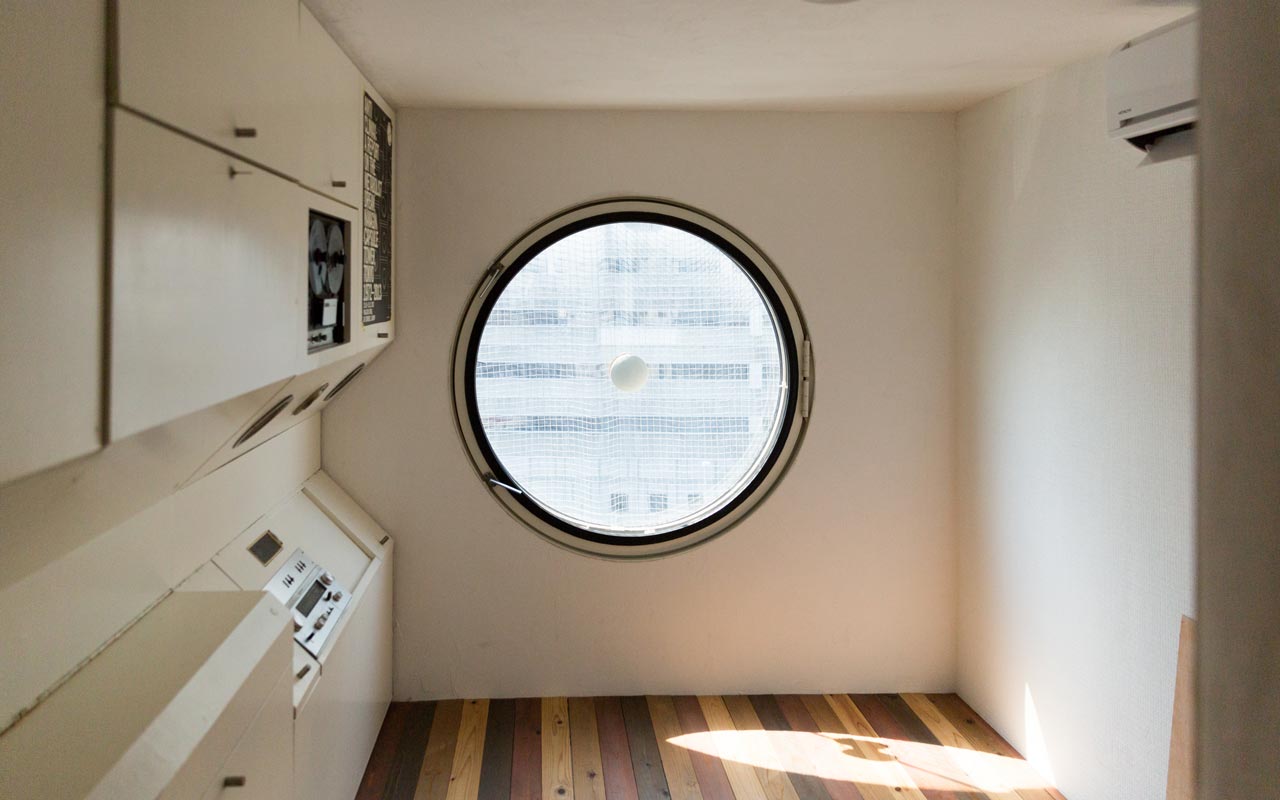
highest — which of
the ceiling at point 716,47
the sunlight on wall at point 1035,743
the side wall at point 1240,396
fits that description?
the ceiling at point 716,47

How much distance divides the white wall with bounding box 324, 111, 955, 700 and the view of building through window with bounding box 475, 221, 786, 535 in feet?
Answer: 1.35

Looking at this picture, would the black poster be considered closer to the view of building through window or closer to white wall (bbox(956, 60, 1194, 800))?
the view of building through window

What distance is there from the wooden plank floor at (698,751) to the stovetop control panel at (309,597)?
60cm

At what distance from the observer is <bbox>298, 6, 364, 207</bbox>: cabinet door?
2008 millimetres

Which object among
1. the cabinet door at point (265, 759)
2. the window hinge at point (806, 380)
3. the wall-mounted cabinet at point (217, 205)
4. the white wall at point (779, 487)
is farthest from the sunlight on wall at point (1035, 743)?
the wall-mounted cabinet at point (217, 205)

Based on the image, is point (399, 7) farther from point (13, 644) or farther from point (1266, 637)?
point (1266, 637)

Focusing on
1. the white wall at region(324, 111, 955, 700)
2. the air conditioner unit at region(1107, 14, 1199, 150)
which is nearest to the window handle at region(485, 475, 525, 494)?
the white wall at region(324, 111, 955, 700)

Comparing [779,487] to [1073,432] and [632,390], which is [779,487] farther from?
[1073,432]

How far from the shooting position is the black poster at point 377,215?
2750 millimetres

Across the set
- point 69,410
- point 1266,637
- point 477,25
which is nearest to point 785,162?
point 477,25

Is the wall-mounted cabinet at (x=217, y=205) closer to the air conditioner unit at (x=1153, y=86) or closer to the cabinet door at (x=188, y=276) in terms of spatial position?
the cabinet door at (x=188, y=276)

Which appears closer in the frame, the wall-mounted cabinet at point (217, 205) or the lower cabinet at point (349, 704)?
the wall-mounted cabinet at point (217, 205)

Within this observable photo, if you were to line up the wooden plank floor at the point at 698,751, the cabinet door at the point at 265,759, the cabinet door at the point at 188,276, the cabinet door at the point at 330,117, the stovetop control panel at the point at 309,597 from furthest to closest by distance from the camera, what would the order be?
the wooden plank floor at the point at 698,751
the stovetop control panel at the point at 309,597
the cabinet door at the point at 330,117
the cabinet door at the point at 265,759
the cabinet door at the point at 188,276

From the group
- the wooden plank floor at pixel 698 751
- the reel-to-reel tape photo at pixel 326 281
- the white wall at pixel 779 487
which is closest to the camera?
the reel-to-reel tape photo at pixel 326 281
